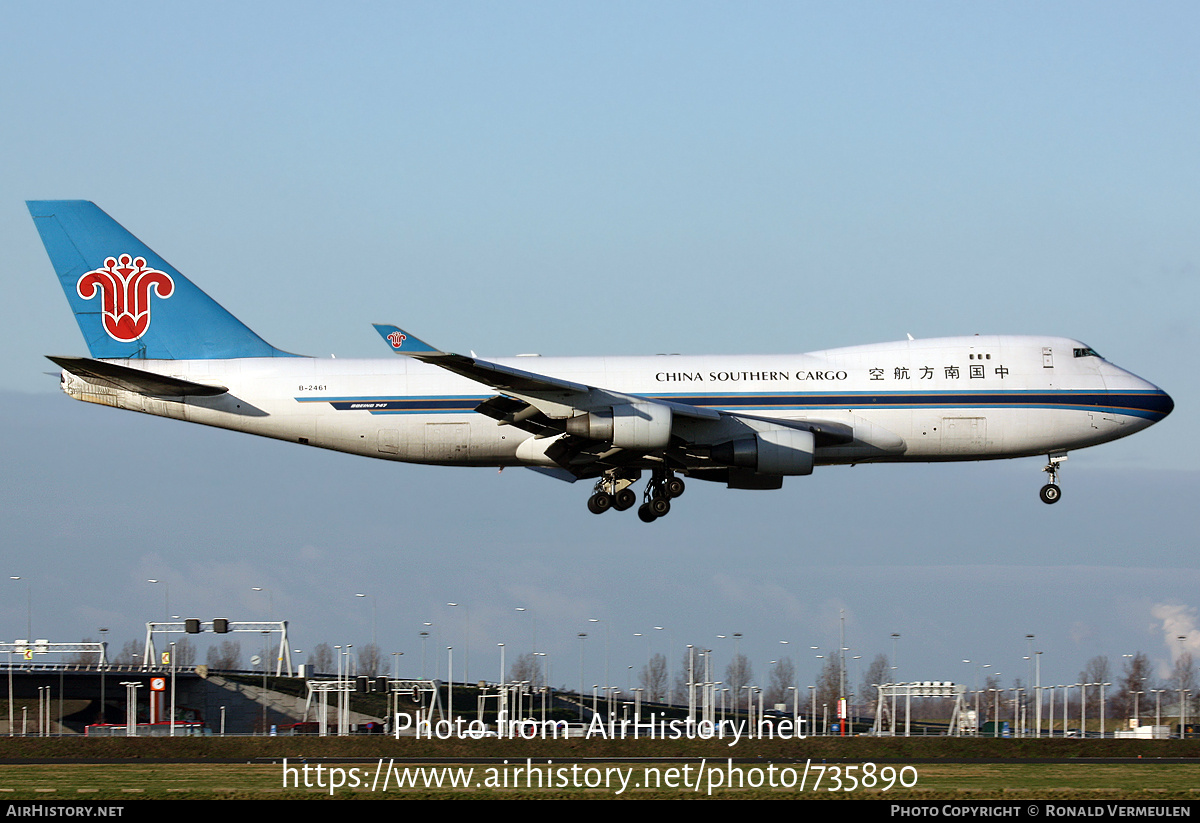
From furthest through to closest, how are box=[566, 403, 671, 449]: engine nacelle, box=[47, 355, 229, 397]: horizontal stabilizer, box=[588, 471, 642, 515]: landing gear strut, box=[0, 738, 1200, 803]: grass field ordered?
box=[588, 471, 642, 515]: landing gear strut → box=[47, 355, 229, 397]: horizontal stabilizer → box=[566, 403, 671, 449]: engine nacelle → box=[0, 738, 1200, 803]: grass field

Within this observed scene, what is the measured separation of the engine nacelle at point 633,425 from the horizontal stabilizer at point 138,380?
1398 centimetres

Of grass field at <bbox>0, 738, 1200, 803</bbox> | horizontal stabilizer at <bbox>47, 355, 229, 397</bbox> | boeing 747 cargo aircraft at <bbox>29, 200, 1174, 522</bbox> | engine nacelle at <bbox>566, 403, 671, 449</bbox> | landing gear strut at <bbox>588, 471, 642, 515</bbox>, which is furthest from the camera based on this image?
landing gear strut at <bbox>588, 471, 642, 515</bbox>

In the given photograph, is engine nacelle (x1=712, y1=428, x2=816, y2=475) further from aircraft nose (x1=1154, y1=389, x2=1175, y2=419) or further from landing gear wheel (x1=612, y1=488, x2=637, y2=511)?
aircraft nose (x1=1154, y1=389, x2=1175, y2=419)

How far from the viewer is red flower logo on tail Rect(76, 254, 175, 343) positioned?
48.5m

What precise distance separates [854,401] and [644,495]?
802cm

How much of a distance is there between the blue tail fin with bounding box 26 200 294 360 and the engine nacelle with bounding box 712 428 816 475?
56.2 feet

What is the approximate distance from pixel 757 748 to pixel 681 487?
1037 centimetres

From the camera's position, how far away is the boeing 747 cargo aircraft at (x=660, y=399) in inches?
1781

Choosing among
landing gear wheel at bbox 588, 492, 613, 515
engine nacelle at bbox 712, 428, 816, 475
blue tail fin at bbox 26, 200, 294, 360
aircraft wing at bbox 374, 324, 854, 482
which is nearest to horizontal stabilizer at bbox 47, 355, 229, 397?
blue tail fin at bbox 26, 200, 294, 360

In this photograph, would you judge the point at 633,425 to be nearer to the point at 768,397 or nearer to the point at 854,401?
the point at 768,397

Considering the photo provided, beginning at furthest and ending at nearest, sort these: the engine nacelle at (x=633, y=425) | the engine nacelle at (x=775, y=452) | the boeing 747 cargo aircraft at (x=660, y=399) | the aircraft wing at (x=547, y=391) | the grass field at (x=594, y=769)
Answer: the boeing 747 cargo aircraft at (x=660, y=399) < the engine nacelle at (x=775, y=452) < the engine nacelle at (x=633, y=425) < the aircraft wing at (x=547, y=391) < the grass field at (x=594, y=769)

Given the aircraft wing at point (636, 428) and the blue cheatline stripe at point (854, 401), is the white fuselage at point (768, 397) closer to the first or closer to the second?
the blue cheatline stripe at point (854, 401)

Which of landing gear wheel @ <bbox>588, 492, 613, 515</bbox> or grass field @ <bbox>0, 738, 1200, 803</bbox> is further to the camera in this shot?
landing gear wheel @ <bbox>588, 492, 613, 515</bbox>

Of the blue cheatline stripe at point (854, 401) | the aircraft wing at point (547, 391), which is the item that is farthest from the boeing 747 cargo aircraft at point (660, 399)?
the aircraft wing at point (547, 391)
